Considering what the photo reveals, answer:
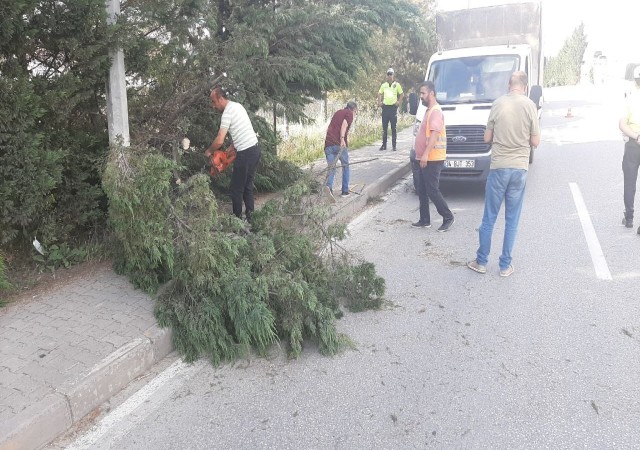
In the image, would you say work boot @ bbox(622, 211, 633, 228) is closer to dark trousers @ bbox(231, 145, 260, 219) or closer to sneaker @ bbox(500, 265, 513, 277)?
sneaker @ bbox(500, 265, 513, 277)

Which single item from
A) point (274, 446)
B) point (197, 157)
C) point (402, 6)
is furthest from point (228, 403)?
point (402, 6)

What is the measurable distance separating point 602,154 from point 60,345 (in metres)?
12.6

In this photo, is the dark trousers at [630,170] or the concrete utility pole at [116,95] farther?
the dark trousers at [630,170]

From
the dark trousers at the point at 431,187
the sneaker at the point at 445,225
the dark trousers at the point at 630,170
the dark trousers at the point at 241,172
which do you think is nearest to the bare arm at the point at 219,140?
the dark trousers at the point at 241,172

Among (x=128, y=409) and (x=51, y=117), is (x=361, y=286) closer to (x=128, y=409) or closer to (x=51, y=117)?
(x=128, y=409)

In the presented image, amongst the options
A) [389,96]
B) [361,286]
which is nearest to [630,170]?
[361,286]

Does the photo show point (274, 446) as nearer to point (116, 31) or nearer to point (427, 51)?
point (116, 31)

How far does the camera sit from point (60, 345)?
3744 mm

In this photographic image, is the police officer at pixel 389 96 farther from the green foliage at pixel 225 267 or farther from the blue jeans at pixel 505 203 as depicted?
the green foliage at pixel 225 267

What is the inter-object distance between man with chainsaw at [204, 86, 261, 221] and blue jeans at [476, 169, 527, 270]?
2582mm

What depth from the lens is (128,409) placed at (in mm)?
3363

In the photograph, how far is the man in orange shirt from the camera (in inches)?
263

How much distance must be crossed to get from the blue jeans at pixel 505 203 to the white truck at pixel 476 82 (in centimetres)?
218

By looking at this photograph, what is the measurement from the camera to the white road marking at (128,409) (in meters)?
3.08
